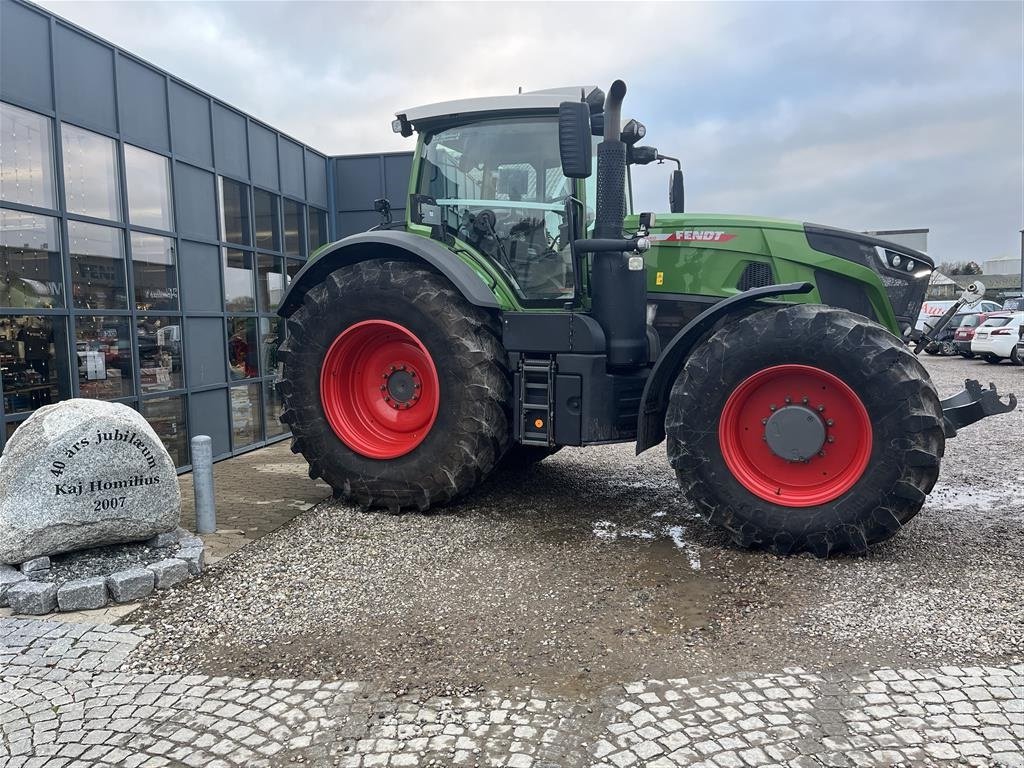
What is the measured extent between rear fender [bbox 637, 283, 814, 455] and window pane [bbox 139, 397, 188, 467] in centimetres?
482

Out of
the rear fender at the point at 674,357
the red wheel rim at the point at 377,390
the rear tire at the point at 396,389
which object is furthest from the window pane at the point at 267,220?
the rear fender at the point at 674,357

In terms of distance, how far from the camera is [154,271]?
7207mm

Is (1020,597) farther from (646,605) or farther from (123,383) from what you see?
(123,383)

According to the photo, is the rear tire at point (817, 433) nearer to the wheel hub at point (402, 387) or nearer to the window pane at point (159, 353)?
the wheel hub at point (402, 387)

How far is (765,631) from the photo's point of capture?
357cm

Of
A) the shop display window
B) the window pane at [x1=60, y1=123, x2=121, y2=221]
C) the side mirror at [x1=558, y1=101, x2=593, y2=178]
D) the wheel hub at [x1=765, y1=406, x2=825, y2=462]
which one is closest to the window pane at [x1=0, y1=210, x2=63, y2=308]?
the window pane at [x1=60, y1=123, x2=121, y2=221]

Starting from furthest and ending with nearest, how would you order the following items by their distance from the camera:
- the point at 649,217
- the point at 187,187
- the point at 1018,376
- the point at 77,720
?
1. the point at 1018,376
2. the point at 187,187
3. the point at 649,217
4. the point at 77,720

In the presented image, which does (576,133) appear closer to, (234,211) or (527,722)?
(527,722)

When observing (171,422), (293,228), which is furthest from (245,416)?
(293,228)

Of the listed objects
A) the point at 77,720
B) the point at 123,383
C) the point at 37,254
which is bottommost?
the point at 77,720

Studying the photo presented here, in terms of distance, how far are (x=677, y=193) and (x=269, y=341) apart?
5383 mm

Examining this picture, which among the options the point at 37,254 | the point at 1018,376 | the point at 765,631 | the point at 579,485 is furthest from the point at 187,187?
the point at 1018,376

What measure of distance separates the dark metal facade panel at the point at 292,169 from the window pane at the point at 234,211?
94cm

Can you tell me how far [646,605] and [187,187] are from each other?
6.34 metres
